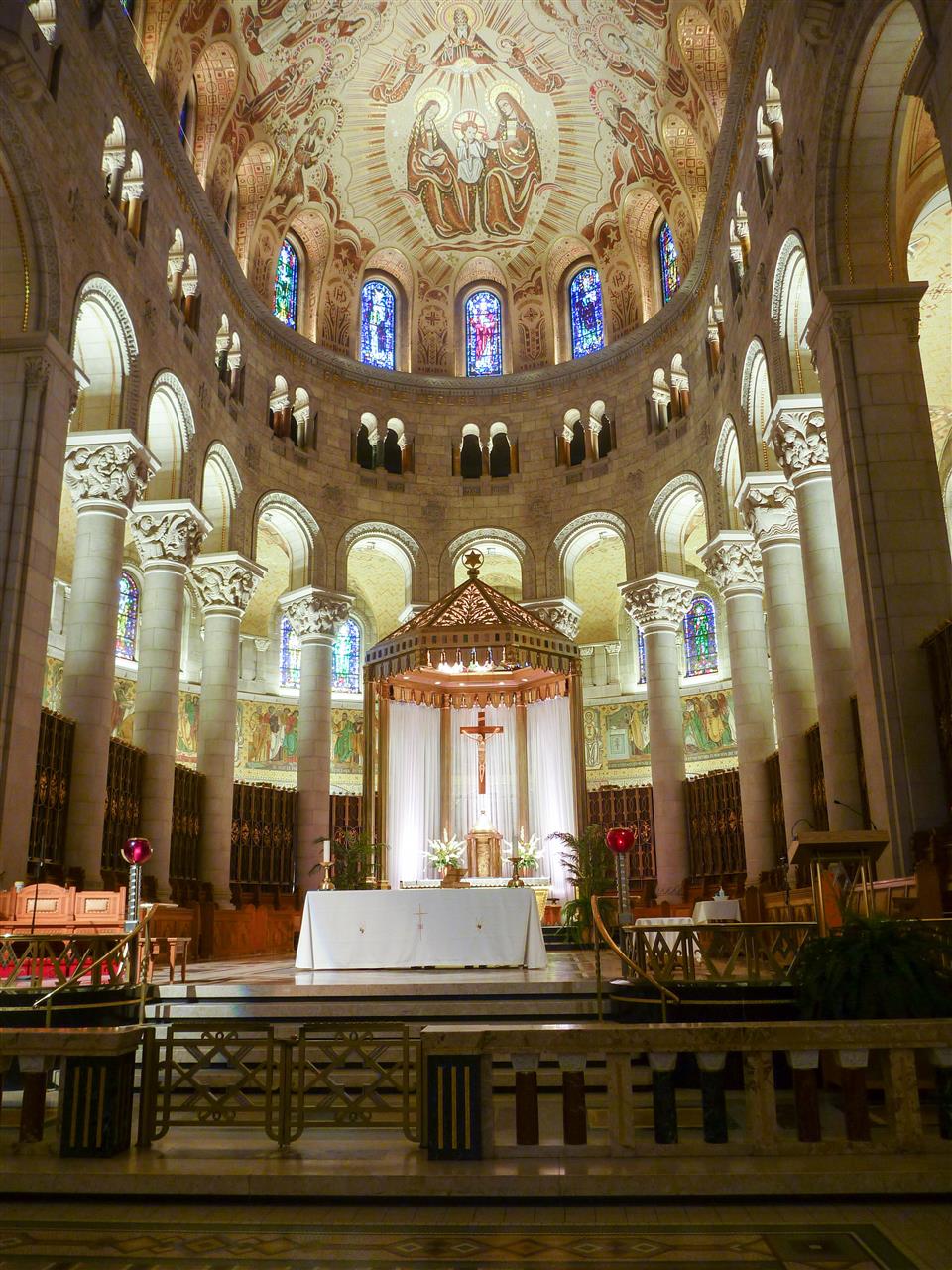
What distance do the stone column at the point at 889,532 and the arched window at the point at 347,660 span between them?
719 inches

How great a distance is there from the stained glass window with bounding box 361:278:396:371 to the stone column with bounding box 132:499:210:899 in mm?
9404

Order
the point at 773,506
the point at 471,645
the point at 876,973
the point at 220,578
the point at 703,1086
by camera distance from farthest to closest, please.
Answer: the point at 220,578 → the point at 773,506 → the point at 471,645 → the point at 876,973 → the point at 703,1086

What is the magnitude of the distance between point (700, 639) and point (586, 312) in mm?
8980

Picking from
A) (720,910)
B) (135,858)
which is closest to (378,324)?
(720,910)

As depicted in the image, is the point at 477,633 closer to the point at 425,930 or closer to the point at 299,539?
the point at 425,930

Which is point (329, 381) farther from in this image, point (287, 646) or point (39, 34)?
point (39, 34)

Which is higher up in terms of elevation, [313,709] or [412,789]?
[313,709]

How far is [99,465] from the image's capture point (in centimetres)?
1597

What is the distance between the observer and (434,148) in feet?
86.2

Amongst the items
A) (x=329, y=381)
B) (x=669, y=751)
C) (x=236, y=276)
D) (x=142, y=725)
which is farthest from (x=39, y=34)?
(x=669, y=751)

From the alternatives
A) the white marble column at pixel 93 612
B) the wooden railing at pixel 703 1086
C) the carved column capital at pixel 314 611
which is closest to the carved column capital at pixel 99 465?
the white marble column at pixel 93 612

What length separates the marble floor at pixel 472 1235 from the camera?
411cm

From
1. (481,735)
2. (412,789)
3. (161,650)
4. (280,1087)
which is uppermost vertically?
(161,650)

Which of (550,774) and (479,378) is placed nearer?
(550,774)
